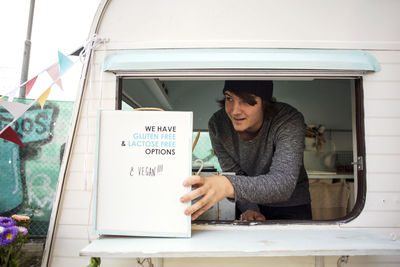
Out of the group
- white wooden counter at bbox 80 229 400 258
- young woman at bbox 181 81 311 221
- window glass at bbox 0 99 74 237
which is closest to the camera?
white wooden counter at bbox 80 229 400 258

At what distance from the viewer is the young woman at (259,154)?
1.34 m

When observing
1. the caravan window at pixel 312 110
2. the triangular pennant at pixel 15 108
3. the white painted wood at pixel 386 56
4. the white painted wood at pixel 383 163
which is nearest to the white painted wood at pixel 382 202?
the white painted wood at pixel 383 163

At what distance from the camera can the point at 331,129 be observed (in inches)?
186

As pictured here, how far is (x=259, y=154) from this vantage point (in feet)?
6.96

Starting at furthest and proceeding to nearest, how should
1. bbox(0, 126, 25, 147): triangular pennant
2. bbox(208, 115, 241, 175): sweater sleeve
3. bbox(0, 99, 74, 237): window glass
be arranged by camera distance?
bbox(208, 115, 241, 175): sweater sleeve → bbox(0, 99, 74, 237): window glass → bbox(0, 126, 25, 147): triangular pennant

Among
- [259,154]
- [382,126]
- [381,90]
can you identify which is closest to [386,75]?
[381,90]

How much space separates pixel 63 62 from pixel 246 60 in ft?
3.72

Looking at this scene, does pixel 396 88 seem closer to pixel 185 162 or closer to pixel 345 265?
pixel 345 265

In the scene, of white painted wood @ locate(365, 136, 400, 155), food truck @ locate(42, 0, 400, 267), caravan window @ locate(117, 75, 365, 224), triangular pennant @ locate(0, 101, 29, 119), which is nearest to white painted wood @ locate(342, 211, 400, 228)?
food truck @ locate(42, 0, 400, 267)

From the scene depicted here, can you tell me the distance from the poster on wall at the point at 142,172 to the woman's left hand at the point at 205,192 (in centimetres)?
3

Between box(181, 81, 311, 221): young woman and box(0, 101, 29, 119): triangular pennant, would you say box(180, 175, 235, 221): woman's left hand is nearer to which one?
box(181, 81, 311, 221): young woman

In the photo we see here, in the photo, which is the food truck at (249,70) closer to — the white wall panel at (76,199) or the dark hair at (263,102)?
the white wall panel at (76,199)

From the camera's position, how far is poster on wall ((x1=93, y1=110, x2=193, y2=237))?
1.18m

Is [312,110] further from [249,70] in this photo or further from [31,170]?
[31,170]
